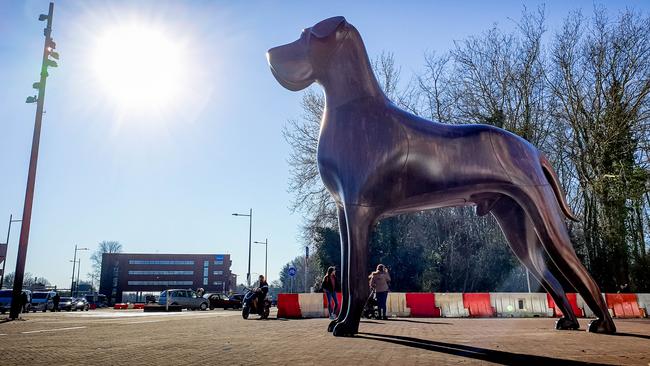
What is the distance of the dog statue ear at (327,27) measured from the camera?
18.0ft

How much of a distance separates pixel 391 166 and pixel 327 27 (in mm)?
1912

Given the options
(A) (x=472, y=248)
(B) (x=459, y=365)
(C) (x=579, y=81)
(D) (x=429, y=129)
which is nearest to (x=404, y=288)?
(A) (x=472, y=248)

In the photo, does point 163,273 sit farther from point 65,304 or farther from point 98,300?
point 65,304

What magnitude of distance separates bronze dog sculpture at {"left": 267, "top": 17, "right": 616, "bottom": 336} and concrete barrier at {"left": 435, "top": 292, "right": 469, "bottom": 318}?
33.5 ft

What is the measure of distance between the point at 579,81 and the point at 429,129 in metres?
18.6

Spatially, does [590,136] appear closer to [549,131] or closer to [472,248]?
[549,131]

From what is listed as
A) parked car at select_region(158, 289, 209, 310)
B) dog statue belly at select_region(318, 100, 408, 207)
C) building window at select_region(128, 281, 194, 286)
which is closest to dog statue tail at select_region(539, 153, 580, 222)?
dog statue belly at select_region(318, 100, 408, 207)

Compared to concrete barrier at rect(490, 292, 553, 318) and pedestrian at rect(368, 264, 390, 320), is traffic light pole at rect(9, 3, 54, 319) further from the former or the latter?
concrete barrier at rect(490, 292, 553, 318)

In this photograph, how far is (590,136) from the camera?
20000mm

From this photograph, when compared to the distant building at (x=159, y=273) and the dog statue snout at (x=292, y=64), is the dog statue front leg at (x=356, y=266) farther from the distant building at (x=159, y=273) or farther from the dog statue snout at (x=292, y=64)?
the distant building at (x=159, y=273)

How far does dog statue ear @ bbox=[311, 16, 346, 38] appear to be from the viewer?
5.48 metres

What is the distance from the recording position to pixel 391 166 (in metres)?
4.98

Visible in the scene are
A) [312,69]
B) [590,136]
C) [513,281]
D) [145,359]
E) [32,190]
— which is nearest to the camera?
[145,359]

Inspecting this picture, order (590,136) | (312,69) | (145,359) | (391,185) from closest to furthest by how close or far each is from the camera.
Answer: (145,359), (391,185), (312,69), (590,136)
